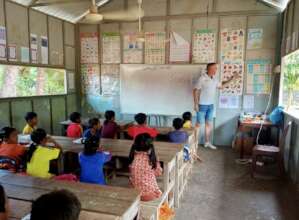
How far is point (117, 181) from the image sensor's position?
299cm

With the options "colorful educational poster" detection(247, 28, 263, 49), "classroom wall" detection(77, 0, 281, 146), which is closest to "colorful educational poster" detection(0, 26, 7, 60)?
"classroom wall" detection(77, 0, 281, 146)

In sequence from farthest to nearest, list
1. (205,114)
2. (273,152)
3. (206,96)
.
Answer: (205,114)
(206,96)
(273,152)

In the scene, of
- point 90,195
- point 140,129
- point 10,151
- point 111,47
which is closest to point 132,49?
point 111,47

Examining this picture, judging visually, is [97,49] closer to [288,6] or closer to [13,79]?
[13,79]

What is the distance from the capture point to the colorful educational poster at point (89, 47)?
5.82 meters

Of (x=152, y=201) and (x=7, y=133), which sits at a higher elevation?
(x=7, y=133)

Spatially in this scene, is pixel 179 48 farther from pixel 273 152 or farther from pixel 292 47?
pixel 273 152

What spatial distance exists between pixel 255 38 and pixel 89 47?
364cm

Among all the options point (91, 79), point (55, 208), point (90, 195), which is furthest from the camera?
point (91, 79)

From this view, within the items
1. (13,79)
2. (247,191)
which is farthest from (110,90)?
(247,191)

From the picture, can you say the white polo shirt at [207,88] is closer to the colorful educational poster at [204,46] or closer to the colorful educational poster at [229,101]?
the colorful educational poster at [229,101]

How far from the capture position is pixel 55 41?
5332mm

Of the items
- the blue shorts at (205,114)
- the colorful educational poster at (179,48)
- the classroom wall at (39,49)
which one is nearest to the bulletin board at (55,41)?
the classroom wall at (39,49)

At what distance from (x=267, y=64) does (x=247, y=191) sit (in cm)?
278
